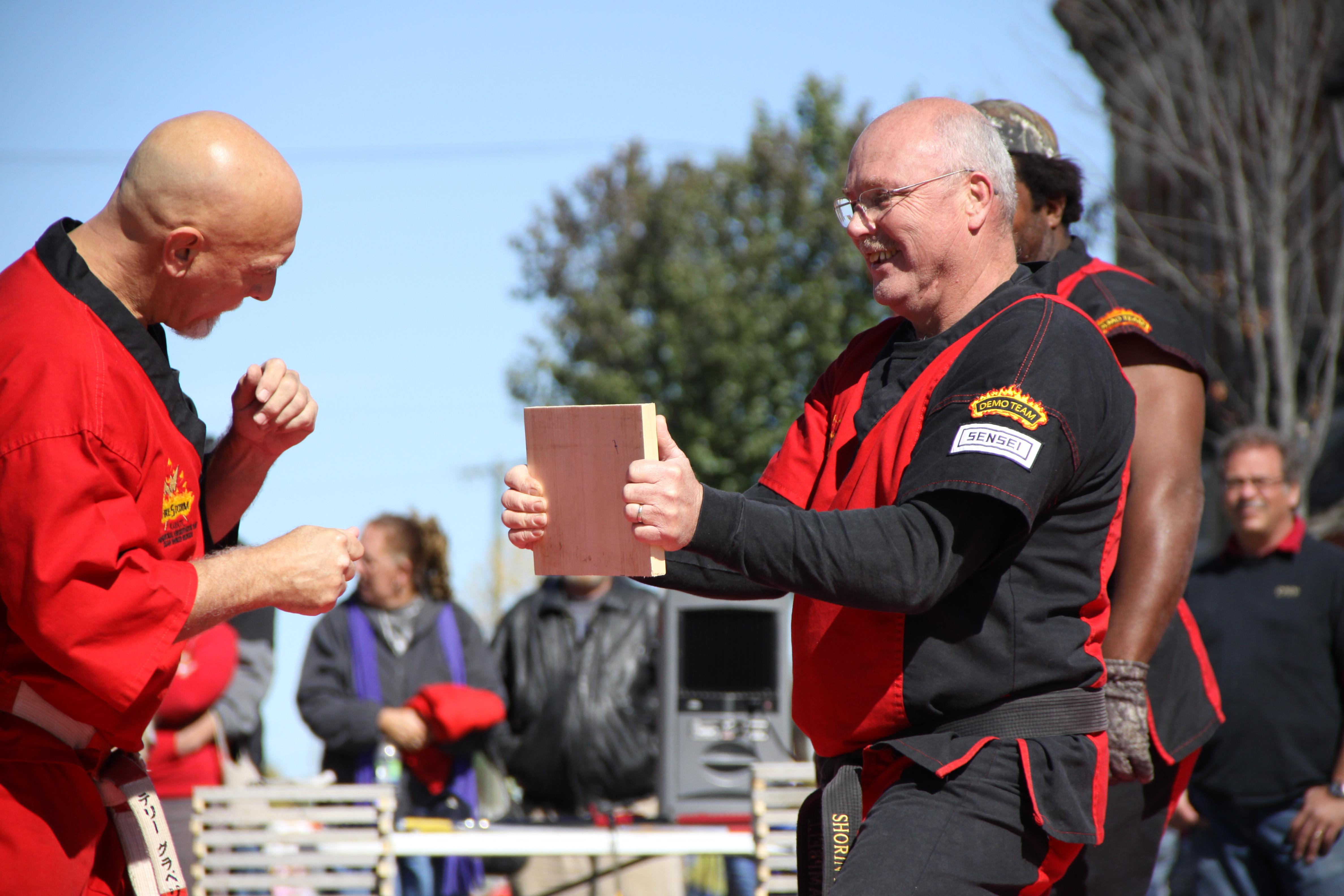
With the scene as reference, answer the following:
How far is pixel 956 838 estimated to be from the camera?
2186mm

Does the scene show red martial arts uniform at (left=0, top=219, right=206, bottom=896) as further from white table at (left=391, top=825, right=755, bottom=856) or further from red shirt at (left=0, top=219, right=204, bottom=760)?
white table at (left=391, top=825, right=755, bottom=856)

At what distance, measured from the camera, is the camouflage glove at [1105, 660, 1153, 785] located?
270 cm

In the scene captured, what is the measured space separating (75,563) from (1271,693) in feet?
14.8

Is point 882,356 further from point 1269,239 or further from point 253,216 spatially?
point 1269,239

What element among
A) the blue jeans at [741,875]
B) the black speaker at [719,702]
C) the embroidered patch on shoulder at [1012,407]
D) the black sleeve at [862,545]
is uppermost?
the embroidered patch on shoulder at [1012,407]

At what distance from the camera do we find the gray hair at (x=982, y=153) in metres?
2.49

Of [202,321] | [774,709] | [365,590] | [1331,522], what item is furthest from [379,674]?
[1331,522]

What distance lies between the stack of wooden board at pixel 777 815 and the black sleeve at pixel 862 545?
11.0 feet

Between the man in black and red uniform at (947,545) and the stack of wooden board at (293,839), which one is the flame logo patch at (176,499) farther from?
the stack of wooden board at (293,839)

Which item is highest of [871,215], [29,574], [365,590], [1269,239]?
[1269,239]

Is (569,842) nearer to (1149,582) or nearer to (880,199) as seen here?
(1149,582)

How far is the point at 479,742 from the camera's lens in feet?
20.2

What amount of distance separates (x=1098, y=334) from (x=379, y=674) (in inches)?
184

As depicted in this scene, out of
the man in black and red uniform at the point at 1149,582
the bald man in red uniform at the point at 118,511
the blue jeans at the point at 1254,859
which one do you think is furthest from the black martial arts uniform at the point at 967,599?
the blue jeans at the point at 1254,859
